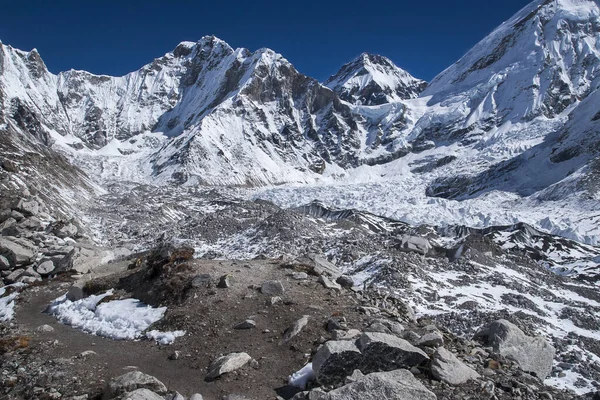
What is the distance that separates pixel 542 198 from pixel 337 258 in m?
114

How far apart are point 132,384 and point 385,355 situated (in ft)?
18.7

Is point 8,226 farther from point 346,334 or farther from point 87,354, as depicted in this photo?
point 346,334

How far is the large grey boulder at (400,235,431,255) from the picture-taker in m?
48.3

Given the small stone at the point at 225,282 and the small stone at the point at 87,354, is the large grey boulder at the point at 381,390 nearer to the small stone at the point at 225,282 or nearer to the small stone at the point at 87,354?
the small stone at the point at 87,354

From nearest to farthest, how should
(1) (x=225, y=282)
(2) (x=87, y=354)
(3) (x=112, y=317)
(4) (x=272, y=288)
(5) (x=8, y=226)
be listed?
(2) (x=87, y=354) < (4) (x=272, y=288) < (3) (x=112, y=317) < (1) (x=225, y=282) < (5) (x=8, y=226)

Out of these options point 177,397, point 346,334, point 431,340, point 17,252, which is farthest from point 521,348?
point 17,252

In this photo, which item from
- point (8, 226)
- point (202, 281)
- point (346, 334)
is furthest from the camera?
point (8, 226)

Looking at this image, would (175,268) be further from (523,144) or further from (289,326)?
(523,144)

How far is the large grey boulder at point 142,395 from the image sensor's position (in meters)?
9.30

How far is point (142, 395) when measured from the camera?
9.44 m

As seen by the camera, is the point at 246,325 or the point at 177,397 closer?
the point at 177,397

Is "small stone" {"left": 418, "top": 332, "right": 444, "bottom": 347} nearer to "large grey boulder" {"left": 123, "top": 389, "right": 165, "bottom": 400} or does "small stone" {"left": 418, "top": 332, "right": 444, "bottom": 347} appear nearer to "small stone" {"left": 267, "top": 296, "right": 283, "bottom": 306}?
"small stone" {"left": 267, "top": 296, "right": 283, "bottom": 306}

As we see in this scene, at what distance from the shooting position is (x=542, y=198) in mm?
135000

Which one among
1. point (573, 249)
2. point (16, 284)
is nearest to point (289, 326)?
point (16, 284)
